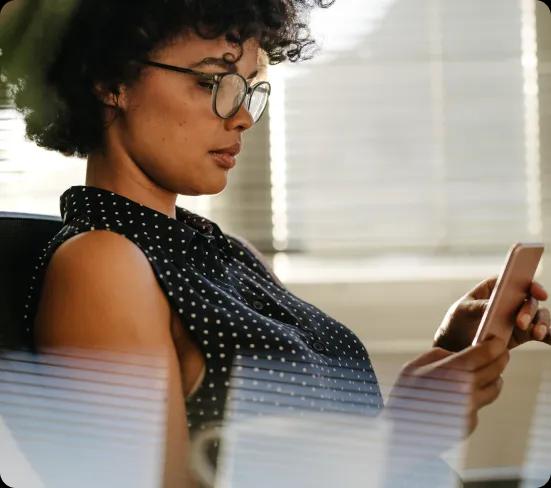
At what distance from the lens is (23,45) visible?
96cm

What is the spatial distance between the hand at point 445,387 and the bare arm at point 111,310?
25 cm

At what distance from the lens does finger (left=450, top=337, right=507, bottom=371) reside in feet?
2.92

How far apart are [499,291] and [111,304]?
45 centimetres

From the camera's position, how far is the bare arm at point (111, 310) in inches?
31.4

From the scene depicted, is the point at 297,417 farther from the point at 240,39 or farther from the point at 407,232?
the point at 407,232

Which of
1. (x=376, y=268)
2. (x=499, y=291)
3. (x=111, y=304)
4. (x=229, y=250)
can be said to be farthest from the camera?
(x=376, y=268)

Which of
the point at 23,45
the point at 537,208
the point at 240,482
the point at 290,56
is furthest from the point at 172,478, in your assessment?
the point at 537,208

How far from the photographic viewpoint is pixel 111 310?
797 mm

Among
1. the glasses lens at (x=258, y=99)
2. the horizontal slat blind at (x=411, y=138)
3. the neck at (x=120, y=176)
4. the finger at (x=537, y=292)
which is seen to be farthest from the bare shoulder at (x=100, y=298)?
the horizontal slat blind at (x=411, y=138)

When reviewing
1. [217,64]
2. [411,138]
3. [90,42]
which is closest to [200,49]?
[217,64]

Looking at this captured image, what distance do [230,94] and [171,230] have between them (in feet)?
0.58

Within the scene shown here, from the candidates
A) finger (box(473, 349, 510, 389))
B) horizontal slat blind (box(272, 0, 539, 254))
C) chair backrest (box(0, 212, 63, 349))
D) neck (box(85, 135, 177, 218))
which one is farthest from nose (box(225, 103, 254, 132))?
horizontal slat blind (box(272, 0, 539, 254))

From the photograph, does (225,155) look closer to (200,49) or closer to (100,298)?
(200,49)

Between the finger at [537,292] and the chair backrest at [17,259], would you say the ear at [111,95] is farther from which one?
the finger at [537,292]
